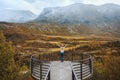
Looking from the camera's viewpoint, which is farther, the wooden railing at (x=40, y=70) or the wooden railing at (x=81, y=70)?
the wooden railing at (x=81, y=70)

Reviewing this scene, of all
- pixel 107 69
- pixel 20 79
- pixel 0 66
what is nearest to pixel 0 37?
pixel 0 66

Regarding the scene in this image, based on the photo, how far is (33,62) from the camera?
72.1 ft

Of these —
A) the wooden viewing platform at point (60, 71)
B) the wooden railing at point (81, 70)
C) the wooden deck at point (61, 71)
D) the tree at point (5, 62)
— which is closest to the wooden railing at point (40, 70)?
the wooden viewing platform at point (60, 71)

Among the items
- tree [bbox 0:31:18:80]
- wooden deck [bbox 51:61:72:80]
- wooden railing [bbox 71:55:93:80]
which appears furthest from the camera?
tree [bbox 0:31:18:80]

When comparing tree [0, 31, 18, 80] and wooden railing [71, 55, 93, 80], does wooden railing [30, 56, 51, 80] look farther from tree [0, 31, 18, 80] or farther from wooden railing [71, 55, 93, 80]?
tree [0, 31, 18, 80]

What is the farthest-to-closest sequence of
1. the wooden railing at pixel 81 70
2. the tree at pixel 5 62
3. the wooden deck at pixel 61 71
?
1. the tree at pixel 5 62
2. the wooden railing at pixel 81 70
3. the wooden deck at pixel 61 71

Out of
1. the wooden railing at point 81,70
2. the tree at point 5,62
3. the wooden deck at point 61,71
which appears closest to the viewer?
the wooden deck at point 61,71

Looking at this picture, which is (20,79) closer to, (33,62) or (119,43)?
(33,62)

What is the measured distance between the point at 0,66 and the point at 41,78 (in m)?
19.0

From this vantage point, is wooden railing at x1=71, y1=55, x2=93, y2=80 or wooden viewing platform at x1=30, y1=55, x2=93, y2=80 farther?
wooden railing at x1=71, y1=55, x2=93, y2=80

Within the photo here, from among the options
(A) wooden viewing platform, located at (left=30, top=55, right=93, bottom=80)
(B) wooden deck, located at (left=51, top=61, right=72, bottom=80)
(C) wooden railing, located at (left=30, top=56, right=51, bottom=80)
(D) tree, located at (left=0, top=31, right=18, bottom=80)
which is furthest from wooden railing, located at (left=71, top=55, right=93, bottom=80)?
(D) tree, located at (left=0, top=31, right=18, bottom=80)

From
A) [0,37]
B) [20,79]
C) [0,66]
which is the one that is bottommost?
[20,79]

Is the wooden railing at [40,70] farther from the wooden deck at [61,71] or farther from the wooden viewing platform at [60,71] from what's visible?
the wooden deck at [61,71]

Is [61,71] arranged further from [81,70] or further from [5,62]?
[5,62]
